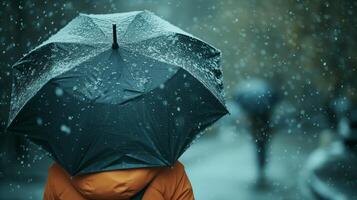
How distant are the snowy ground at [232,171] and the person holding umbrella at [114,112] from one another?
393 centimetres

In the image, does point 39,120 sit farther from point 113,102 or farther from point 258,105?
point 258,105

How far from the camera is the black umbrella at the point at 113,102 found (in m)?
2.52

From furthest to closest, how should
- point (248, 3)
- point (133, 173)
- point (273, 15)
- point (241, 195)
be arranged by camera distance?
point (248, 3) → point (273, 15) → point (241, 195) → point (133, 173)

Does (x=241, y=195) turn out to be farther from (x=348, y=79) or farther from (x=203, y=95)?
(x=203, y=95)

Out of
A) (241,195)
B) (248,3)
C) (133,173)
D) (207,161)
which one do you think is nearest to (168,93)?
(133,173)

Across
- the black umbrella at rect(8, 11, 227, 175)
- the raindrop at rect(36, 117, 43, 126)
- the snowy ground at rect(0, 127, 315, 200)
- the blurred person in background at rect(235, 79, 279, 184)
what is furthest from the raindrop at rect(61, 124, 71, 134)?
the blurred person in background at rect(235, 79, 279, 184)

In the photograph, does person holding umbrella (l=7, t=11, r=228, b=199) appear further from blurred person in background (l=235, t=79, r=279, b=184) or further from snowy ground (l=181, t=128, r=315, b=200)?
blurred person in background (l=235, t=79, r=279, b=184)

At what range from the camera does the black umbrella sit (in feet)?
8.27

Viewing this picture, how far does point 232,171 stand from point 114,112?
5418mm

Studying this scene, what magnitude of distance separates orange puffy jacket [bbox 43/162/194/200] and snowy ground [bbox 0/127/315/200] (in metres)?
3.88

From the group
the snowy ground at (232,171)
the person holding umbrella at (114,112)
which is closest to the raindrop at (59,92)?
the person holding umbrella at (114,112)

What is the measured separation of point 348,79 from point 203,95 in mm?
5748

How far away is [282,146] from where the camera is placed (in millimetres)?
8734

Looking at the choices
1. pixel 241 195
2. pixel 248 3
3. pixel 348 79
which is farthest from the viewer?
pixel 248 3
